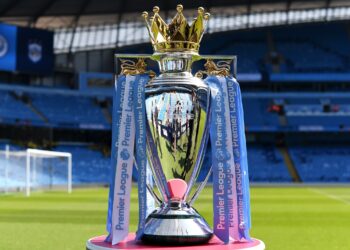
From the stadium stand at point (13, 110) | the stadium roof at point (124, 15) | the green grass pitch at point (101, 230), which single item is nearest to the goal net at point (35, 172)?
the stadium stand at point (13, 110)

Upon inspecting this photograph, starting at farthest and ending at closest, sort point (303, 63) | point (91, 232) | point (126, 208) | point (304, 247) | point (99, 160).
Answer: point (303, 63) → point (99, 160) → point (91, 232) → point (304, 247) → point (126, 208)

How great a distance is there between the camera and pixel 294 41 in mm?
52125

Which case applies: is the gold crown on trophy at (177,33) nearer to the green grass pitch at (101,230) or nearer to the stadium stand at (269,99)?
the green grass pitch at (101,230)

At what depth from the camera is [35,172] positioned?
103ft

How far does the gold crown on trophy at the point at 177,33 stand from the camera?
5195mm

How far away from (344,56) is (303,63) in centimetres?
393

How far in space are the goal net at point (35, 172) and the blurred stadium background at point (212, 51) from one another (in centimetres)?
19

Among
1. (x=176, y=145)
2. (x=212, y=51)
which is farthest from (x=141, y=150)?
(x=212, y=51)

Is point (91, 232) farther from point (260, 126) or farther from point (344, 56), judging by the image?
point (344, 56)

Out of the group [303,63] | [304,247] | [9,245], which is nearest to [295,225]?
[304,247]

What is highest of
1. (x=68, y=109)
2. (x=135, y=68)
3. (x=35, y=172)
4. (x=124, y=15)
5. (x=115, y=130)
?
(x=124, y=15)

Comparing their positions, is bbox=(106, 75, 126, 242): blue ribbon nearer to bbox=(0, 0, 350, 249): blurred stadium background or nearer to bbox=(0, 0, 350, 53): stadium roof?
bbox=(0, 0, 350, 249): blurred stadium background

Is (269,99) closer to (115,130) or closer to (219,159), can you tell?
(219,159)

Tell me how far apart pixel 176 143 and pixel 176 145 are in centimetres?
2
